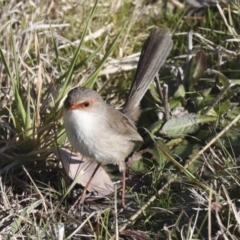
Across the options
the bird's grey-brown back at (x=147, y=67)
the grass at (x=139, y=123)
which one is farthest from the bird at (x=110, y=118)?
the grass at (x=139, y=123)

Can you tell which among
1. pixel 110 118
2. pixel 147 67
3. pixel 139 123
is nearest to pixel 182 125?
pixel 139 123

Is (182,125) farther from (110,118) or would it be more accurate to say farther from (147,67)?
(110,118)

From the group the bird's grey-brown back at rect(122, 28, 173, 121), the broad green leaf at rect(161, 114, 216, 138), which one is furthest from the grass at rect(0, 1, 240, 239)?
the bird's grey-brown back at rect(122, 28, 173, 121)

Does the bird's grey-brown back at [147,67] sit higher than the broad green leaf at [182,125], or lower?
higher

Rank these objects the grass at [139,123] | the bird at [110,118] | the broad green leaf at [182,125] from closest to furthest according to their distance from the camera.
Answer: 1. the grass at [139,123]
2. the bird at [110,118]
3. the broad green leaf at [182,125]

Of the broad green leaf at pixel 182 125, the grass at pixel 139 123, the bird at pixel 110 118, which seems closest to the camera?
the grass at pixel 139 123

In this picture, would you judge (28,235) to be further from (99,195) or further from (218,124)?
(218,124)

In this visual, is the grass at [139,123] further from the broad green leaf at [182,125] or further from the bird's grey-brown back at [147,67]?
the bird's grey-brown back at [147,67]

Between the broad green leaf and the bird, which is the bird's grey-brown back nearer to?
the bird
